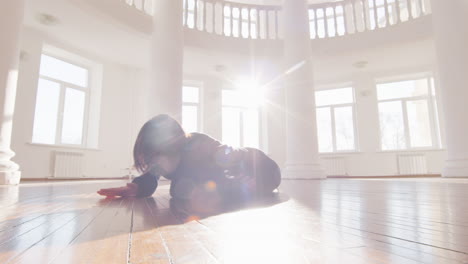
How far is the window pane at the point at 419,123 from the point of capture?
8227mm

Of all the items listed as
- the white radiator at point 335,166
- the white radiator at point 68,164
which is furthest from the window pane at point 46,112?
the white radiator at point 335,166

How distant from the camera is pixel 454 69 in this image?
13.9 feet

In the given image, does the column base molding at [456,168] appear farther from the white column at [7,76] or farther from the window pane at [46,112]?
the window pane at [46,112]

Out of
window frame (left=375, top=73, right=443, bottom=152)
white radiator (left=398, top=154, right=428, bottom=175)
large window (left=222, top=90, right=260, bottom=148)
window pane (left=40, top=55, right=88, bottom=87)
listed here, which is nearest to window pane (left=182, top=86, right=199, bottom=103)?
large window (left=222, top=90, right=260, bottom=148)

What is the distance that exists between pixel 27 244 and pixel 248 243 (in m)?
0.46

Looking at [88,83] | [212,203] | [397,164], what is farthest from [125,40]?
[397,164]

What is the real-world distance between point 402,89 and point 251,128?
466 centimetres

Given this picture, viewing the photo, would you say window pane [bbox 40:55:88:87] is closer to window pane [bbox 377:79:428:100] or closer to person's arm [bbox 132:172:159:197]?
person's arm [bbox 132:172:159:197]

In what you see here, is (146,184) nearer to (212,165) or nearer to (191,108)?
(212,165)

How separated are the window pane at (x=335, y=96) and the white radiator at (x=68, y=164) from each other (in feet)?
23.3

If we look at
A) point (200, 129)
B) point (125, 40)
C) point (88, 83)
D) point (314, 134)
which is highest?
point (125, 40)

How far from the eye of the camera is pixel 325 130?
9.34 meters

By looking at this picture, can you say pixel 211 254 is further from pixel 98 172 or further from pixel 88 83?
pixel 88 83

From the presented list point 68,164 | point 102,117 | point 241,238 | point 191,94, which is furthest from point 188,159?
point 191,94
